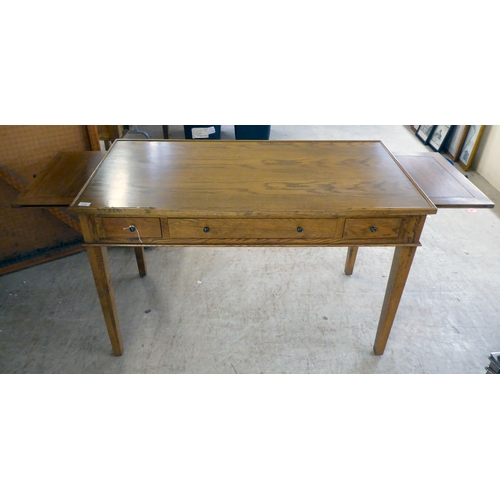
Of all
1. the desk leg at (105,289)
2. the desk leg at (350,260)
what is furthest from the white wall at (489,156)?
the desk leg at (105,289)

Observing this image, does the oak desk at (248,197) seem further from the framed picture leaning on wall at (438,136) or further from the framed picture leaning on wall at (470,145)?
the framed picture leaning on wall at (438,136)

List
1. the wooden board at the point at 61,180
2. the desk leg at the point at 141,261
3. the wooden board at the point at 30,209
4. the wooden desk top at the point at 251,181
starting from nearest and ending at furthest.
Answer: the wooden desk top at the point at 251,181, the wooden board at the point at 61,180, the wooden board at the point at 30,209, the desk leg at the point at 141,261

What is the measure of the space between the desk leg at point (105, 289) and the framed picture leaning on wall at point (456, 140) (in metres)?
3.91

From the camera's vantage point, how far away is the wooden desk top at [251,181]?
5.58ft

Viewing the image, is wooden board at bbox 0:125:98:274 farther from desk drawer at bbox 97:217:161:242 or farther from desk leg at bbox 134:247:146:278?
desk drawer at bbox 97:217:161:242

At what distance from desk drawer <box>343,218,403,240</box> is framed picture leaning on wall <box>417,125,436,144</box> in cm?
366

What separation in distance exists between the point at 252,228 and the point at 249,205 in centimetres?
9

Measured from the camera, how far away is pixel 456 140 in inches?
177

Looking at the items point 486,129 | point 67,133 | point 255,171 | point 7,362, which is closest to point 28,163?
point 67,133

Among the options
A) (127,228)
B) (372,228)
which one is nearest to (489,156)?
(372,228)

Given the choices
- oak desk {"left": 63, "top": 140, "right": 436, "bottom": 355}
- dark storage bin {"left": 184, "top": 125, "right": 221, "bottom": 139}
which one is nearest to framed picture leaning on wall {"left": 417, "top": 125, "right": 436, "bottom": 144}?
dark storage bin {"left": 184, "top": 125, "right": 221, "bottom": 139}

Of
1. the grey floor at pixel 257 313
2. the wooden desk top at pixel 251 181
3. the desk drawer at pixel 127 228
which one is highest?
the wooden desk top at pixel 251 181

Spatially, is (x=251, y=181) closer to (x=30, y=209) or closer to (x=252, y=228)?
(x=252, y=228)

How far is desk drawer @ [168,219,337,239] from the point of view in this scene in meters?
1.72
